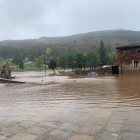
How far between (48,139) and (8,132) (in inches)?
37.1

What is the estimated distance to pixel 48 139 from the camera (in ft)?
10.1

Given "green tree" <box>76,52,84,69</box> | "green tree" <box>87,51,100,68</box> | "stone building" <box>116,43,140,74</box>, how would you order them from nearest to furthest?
"stone building" <box>116,43,140,74</box> → "green tree" <box>87,51,100,68</box> → "green tree" <box>76,52,84,69</box>

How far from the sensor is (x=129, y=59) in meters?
28.0

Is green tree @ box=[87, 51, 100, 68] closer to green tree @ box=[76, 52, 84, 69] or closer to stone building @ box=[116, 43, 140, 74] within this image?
green tree @ box=[76, 52, 84, 69]

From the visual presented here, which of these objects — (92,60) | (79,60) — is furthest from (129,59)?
(79,60)

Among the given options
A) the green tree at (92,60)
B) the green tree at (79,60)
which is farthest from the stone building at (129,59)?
the green tree at (79,60)

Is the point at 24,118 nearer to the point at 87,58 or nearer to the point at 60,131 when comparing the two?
the point at 60,131

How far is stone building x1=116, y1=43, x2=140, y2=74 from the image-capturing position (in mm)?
27480

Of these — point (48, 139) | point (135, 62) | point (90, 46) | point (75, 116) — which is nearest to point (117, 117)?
point (75, 116)

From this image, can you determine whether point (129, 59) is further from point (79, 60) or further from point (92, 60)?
point (79, 60)

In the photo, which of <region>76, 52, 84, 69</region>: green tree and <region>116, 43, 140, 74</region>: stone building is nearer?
<region>116, 43, 140, 74</region>: stone building

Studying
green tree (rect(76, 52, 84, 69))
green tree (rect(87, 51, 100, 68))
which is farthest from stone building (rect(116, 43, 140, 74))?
green tree (rect(76, 52, 84, 69))

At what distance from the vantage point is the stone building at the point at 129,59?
27480 mm

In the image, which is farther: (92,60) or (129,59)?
(92,60)
